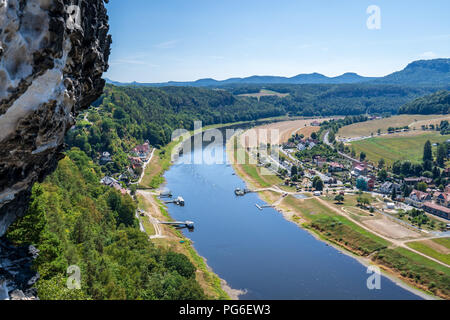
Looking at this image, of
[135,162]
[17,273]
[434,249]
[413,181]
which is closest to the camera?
[17,273]

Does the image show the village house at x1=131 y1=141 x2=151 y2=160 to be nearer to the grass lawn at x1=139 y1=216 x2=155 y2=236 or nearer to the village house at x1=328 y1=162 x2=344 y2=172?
the grass lawn at x1=139 y1=216 x2=155 y2=236

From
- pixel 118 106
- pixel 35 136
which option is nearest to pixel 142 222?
pixel 35 136

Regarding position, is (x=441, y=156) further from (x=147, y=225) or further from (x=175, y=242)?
(x=147, y=225)

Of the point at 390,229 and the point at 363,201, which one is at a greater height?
the point at 363,201

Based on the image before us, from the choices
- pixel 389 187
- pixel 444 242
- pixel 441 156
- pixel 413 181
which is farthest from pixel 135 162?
pixel 441 156
